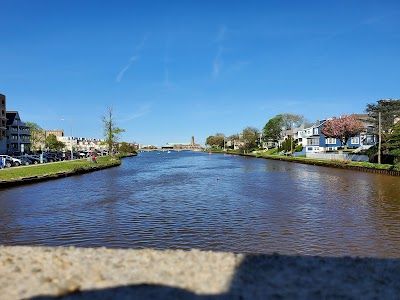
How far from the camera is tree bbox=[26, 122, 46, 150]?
461 feet

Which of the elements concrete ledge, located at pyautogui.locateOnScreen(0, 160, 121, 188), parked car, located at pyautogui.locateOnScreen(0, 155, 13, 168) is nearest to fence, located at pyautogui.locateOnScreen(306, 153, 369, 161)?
concrete ledge, located at pyautogui.locateOnScreen(0, 160, 121, 188)

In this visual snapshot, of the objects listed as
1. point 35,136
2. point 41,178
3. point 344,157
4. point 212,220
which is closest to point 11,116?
point 35,136

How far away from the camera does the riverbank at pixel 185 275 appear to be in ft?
24.1

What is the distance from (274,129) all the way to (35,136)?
88.6 meters

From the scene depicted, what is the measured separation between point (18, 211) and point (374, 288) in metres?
21.8

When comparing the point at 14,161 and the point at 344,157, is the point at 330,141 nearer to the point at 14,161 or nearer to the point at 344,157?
the point at 344,157

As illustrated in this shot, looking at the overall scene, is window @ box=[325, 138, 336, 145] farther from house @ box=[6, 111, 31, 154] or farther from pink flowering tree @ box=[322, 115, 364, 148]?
house @ box=[6, 111, 31, 154]

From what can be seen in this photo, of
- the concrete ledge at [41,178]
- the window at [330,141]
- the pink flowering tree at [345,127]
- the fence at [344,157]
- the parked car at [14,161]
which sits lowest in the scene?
the concrete ledge at [41,178]

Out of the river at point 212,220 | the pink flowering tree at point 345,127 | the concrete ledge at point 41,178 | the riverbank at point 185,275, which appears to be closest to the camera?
the riverbank at point 185,275

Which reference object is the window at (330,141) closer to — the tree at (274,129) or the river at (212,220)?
the tree at (274,129)

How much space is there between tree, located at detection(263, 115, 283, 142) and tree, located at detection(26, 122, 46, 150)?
85.0 meters

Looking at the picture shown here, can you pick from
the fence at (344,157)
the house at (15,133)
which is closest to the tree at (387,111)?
the fence at (344,157)

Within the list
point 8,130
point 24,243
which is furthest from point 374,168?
point 8,130

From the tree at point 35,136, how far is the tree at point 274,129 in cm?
8500
